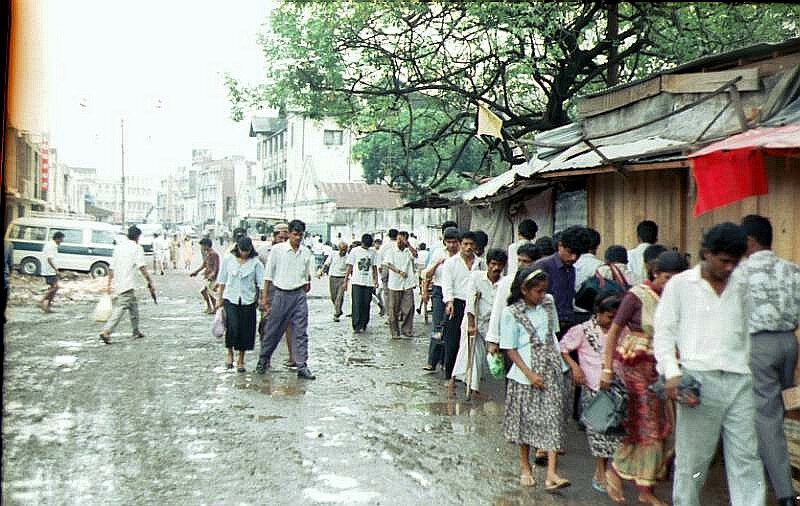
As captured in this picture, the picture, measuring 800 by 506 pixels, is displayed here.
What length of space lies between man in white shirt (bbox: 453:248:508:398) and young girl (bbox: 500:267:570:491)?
75.7 inches

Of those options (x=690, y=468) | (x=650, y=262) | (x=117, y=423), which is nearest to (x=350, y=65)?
(x=117, y=423)

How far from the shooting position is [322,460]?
6.04m

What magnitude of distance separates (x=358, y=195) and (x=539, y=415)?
38530mm

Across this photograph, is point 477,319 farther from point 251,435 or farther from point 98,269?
point 98,269

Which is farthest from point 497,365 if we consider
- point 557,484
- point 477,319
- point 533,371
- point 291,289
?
point 291,289

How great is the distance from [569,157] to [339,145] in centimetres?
4493

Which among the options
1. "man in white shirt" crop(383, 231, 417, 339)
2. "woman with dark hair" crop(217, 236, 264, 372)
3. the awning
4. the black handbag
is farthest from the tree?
the black handbag

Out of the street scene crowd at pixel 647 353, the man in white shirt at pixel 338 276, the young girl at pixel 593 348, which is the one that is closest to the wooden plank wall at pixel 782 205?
the street scene crowd at pixel 647 353

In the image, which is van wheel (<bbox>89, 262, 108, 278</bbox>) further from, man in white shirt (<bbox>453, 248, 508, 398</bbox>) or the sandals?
the sandals

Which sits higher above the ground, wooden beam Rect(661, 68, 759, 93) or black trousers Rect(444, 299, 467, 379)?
wooden beam Rect(661, 68, 759, 93)

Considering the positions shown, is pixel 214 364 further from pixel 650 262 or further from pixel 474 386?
pixel 650 262

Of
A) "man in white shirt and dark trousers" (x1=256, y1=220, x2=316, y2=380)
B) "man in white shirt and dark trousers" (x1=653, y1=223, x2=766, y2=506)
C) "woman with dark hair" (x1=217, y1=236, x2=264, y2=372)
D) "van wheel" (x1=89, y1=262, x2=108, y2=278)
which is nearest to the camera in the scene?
"man in white shirt and dark trousers" (x1=653, y1=223, x2=766, y2=506)

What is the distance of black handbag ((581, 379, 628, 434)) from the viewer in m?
Answer: 4.83

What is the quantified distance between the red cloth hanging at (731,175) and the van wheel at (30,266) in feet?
62.9
